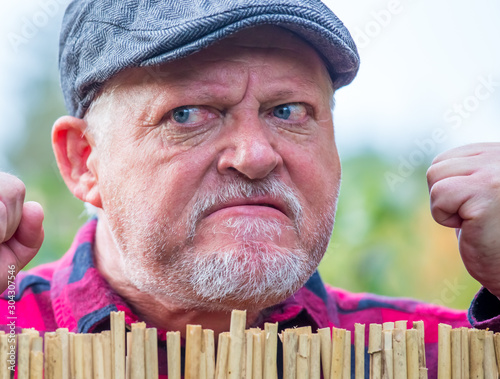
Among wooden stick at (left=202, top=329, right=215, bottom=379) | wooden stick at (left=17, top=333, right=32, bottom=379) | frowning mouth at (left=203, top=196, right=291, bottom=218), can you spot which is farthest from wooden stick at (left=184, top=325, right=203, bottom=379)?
frowning mouth at (left=203, top=196, right=291, bottom=218)

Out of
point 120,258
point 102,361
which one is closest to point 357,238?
point 120,258

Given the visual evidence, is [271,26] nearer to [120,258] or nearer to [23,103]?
[120,258]

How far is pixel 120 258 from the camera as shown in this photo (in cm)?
188

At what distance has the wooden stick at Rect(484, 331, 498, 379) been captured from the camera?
144cm

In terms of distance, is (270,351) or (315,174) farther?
(315,174)

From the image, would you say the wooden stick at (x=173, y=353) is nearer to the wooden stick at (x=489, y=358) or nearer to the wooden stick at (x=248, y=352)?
the wooden stick at (x=248, y=352)

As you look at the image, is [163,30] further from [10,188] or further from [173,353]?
[173,353]

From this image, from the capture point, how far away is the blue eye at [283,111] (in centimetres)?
175

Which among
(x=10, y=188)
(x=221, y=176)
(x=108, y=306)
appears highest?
(x=221, y=176)

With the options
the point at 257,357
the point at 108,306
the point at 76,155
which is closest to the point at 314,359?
the point at 257,357

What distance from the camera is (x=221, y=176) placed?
162 centimetres

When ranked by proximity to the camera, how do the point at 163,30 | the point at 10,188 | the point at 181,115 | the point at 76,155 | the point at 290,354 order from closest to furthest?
the point at 290,354 → the point at 10,188 → the point at 163,30 → the point at 181,115 → the point at 76,155

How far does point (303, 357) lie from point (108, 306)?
2.37 ft

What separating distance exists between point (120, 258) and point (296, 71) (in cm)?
79
